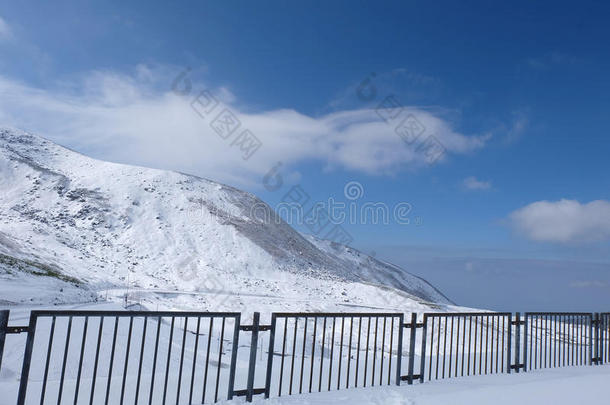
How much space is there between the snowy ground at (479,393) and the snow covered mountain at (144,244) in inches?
664

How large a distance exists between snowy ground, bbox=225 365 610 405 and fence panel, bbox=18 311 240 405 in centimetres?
122

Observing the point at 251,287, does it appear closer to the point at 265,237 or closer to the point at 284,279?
the point at 284,279

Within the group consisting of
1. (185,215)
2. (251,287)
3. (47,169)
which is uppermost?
(47,169)

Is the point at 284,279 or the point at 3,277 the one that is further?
the point at 284,279

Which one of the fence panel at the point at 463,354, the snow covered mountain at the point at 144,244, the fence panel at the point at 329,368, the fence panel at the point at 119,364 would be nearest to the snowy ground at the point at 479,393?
the fence panel at the point at 329,368

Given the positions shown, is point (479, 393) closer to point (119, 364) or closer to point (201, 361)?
point (201, 361)

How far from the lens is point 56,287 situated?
21297mm

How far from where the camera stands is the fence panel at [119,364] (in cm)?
483

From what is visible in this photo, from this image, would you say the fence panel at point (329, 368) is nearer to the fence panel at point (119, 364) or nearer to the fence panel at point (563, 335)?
the fence panel at point (119, 364)

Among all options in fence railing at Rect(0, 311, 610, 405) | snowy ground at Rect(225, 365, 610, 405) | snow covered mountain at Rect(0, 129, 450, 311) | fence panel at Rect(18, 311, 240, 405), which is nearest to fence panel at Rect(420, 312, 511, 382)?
fence railing at Rect(0, 311, 610, 405)

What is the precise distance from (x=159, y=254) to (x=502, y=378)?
41.7 metres

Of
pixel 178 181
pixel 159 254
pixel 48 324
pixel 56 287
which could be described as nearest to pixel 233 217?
pixel 178 181

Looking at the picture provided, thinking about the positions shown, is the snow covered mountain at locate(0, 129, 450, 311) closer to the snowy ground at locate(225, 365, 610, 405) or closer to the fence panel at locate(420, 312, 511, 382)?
the fence panel at locate(420, 312, 511, 382)

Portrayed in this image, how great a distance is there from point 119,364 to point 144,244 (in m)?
39.8
